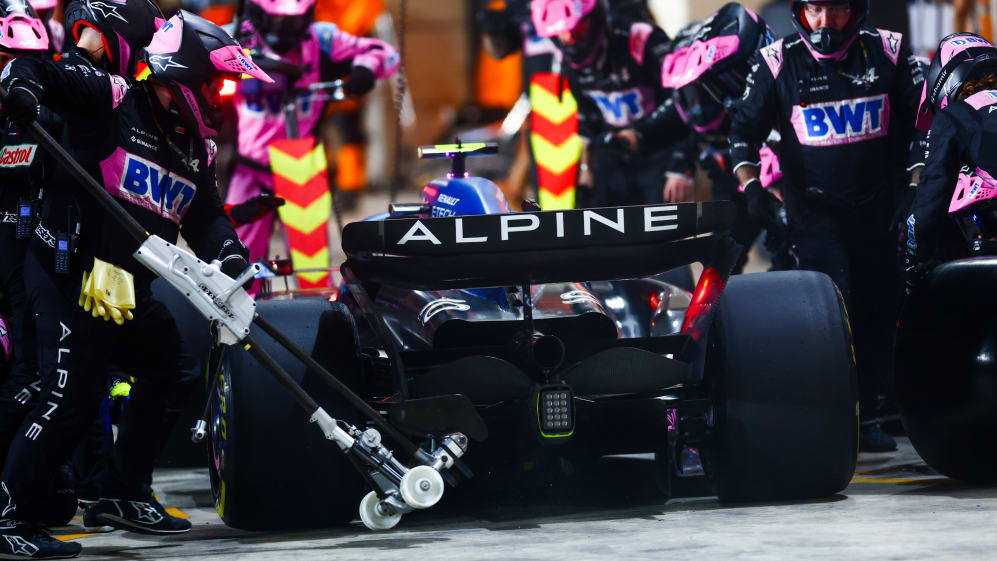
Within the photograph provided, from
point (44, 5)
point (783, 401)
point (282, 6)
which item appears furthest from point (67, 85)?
point (282, 6)

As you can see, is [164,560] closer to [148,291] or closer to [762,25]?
[148,291]

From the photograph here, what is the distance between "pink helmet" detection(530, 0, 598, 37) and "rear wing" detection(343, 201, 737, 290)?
173 inches

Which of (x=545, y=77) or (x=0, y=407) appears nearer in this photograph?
(x=0, y=407)

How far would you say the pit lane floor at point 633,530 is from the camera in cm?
521

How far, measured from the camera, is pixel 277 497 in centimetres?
584

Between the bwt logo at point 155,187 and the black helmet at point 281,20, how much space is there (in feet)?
12.4

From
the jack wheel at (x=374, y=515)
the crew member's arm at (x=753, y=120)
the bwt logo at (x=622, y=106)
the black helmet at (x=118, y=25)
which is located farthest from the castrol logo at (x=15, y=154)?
the bwt logo at (x=622, y=106)

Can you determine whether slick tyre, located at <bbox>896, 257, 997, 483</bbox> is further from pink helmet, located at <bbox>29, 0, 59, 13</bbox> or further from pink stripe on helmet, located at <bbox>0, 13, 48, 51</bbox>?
pink helmet, located at <bbox>29, 0, 59, 13</bbox>

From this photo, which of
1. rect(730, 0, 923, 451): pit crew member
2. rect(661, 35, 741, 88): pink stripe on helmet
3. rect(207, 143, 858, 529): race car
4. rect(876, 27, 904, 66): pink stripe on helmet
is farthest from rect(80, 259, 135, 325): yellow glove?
rect(661, 35, 741, 88): pink stripe on helmet

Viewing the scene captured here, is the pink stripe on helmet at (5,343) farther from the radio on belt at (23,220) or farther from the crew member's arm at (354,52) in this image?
the crew member's arm at (354,52)

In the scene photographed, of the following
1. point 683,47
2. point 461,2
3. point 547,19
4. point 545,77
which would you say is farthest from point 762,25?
point 461,2

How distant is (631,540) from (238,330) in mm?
1460

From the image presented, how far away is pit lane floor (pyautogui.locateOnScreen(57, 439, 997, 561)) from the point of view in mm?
5207

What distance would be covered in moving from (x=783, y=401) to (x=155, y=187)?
92.9 inches
